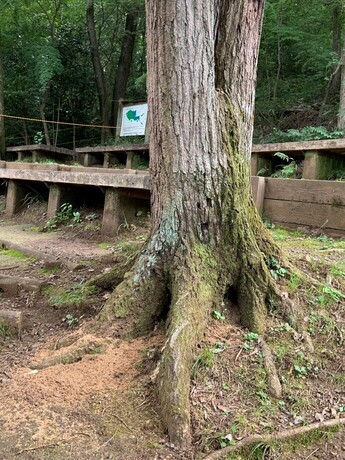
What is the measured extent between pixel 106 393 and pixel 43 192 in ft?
16.3

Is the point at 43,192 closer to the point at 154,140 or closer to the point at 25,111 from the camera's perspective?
the point at 154,140

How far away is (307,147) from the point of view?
5.18 m

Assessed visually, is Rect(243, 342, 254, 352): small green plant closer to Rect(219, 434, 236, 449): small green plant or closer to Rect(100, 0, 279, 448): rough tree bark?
Rect(100, 0, 279, 448): rough tree bark

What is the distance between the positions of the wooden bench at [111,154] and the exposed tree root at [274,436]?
6.97 m

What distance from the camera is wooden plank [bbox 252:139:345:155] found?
487cm

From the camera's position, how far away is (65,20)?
538 inches

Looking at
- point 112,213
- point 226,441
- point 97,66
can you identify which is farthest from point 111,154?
point 226,441

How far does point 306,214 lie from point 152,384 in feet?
10.4

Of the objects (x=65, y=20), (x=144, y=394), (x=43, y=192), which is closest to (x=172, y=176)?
(x=144, y=394)

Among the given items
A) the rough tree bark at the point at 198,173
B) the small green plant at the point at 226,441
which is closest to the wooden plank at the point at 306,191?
the rough tree bark at the point at 198,173

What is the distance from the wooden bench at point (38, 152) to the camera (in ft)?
33.9

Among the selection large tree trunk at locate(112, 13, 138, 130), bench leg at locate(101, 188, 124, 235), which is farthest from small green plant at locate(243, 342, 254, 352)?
large tree trunk at locate(112, 13, 138, 130)

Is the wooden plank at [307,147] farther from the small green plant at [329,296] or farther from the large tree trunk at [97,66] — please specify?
the large tree trunk at [97,66]

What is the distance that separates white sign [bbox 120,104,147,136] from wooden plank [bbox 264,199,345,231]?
5788 mm
